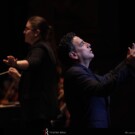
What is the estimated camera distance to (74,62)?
126 inches

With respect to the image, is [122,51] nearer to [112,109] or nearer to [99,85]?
[112,109]

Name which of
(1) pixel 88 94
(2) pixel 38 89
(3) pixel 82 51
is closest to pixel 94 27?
(2) pixel 38 89

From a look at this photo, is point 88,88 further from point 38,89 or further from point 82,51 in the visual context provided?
point 38,89

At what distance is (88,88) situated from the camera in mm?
2998

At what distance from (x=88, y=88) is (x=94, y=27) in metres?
3.83

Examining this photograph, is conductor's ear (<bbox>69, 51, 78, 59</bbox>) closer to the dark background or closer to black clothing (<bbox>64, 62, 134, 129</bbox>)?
black clothing (<bbox>64, 62, 134, 129</bbox>)

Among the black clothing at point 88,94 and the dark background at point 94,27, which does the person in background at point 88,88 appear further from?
the dark background at point 94,27

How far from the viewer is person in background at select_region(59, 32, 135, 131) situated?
2.99 m

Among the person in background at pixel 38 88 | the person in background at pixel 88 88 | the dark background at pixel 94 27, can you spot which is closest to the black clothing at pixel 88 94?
the person in background at pixel 88 88

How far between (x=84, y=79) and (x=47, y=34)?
1097 mm

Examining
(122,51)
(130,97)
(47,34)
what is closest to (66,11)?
(122,51)

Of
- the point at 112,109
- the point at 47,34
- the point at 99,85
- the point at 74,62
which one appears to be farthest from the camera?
the point at 112,109

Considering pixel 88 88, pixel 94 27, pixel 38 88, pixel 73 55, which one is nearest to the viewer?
pixel 88 88

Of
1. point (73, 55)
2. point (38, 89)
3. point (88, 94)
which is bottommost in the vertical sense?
point (38, 89)
